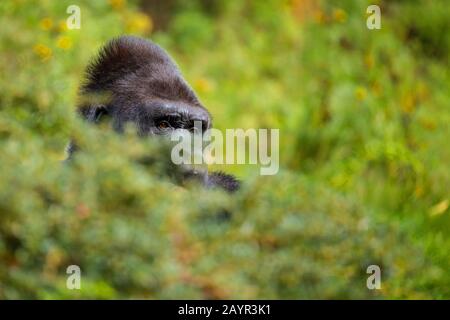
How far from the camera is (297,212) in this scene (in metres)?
4.46

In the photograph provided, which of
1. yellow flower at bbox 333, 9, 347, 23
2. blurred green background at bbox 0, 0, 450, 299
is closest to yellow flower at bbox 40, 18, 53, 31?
blurred green background at bbox 0, 0, 450, 299

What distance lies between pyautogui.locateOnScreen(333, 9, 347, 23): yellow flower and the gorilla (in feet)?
12.6

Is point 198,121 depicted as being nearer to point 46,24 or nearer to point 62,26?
point 46,24

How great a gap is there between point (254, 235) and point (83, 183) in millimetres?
977

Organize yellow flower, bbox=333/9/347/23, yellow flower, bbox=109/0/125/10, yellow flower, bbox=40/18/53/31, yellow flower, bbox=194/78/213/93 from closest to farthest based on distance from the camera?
yellow flower, bbox=40/18/53/31 → yellow flower, bbox=194/78/213/93 → yellow flower, bbox=109/0/125/10 → yellow flower, bbox=333/9/347/23

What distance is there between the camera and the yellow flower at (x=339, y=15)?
28.0ft

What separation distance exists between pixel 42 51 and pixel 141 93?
1273 millimetres

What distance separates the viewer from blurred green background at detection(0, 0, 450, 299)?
3.55 m

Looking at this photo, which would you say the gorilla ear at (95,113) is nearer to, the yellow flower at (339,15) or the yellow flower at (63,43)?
the yellow flower at (63,43)

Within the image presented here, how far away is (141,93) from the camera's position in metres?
4.86

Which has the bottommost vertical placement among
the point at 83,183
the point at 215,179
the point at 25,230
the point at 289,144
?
the point at 25,230

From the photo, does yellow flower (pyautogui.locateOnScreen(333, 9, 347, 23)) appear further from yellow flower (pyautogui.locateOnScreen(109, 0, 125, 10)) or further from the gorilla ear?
the gorilla ear
